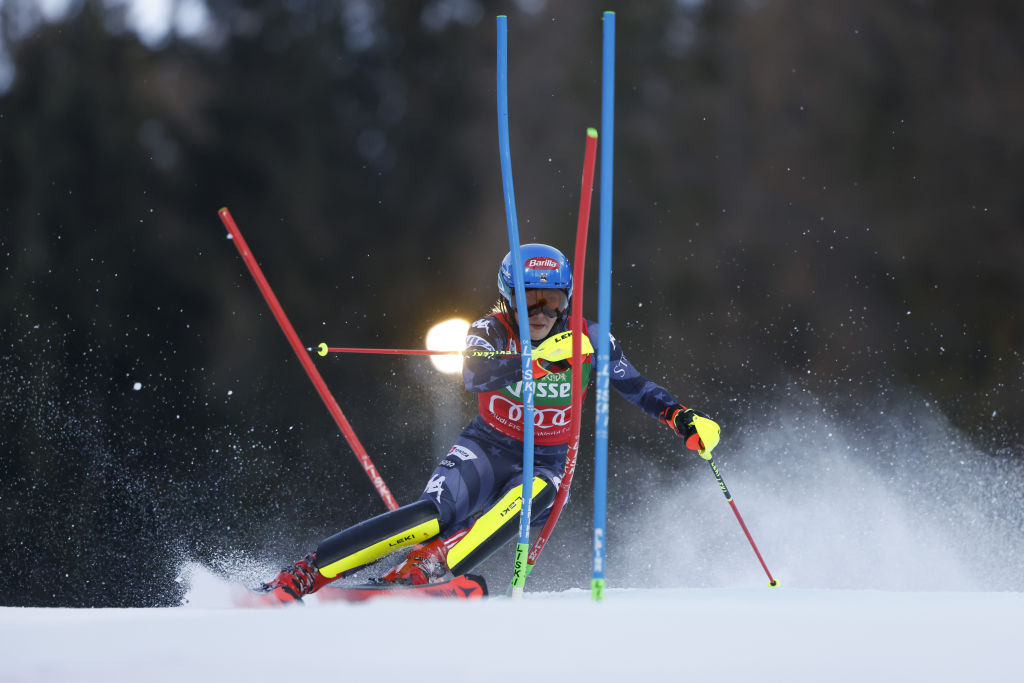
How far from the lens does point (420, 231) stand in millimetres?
5262

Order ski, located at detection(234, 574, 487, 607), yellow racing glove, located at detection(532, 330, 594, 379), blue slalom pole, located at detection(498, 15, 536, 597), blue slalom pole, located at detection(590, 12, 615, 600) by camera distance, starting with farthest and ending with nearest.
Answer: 1. yellow racing glove, located at detection(532, 330, 594, 379)
2. ski, located at detection(234, 574, 487, 607)
3. blue slalom pole, located at detection(498, 15, 536, 597)
4. blue slalom pole, located at detection(590, 12, 615, 600)

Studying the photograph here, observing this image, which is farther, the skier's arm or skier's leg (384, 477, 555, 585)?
the skier's arm

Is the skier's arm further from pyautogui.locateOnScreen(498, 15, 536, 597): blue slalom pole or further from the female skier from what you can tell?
pyautogui.locateOnScreen(498, 15, 536, 597): blue slalom pole

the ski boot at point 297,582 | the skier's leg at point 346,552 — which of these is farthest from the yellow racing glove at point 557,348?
the ski boot at point 297,582

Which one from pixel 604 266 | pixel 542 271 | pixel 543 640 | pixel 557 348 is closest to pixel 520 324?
pixel 557 348

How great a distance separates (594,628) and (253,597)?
123cm

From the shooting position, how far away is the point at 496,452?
8.53ft

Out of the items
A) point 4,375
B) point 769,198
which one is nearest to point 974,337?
point 769,198

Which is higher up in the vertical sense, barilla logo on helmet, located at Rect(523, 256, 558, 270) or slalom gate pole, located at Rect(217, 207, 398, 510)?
barilla logo on helmet, located at Rect(523, 256, 558, 270)

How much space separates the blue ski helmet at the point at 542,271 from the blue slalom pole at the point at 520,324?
0.32 metres

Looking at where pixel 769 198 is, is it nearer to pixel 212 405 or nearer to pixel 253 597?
pixel 212 405

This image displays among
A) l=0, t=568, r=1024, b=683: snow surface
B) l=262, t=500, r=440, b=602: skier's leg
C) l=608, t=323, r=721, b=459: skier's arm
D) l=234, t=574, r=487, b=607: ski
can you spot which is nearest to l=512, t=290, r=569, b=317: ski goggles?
l=608, t=323, r=721, b=459: skier's arm

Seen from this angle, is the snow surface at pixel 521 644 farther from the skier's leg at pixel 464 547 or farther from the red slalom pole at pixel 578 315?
the skier's leg at pixel 464 547

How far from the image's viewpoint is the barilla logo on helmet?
96.6 inches
